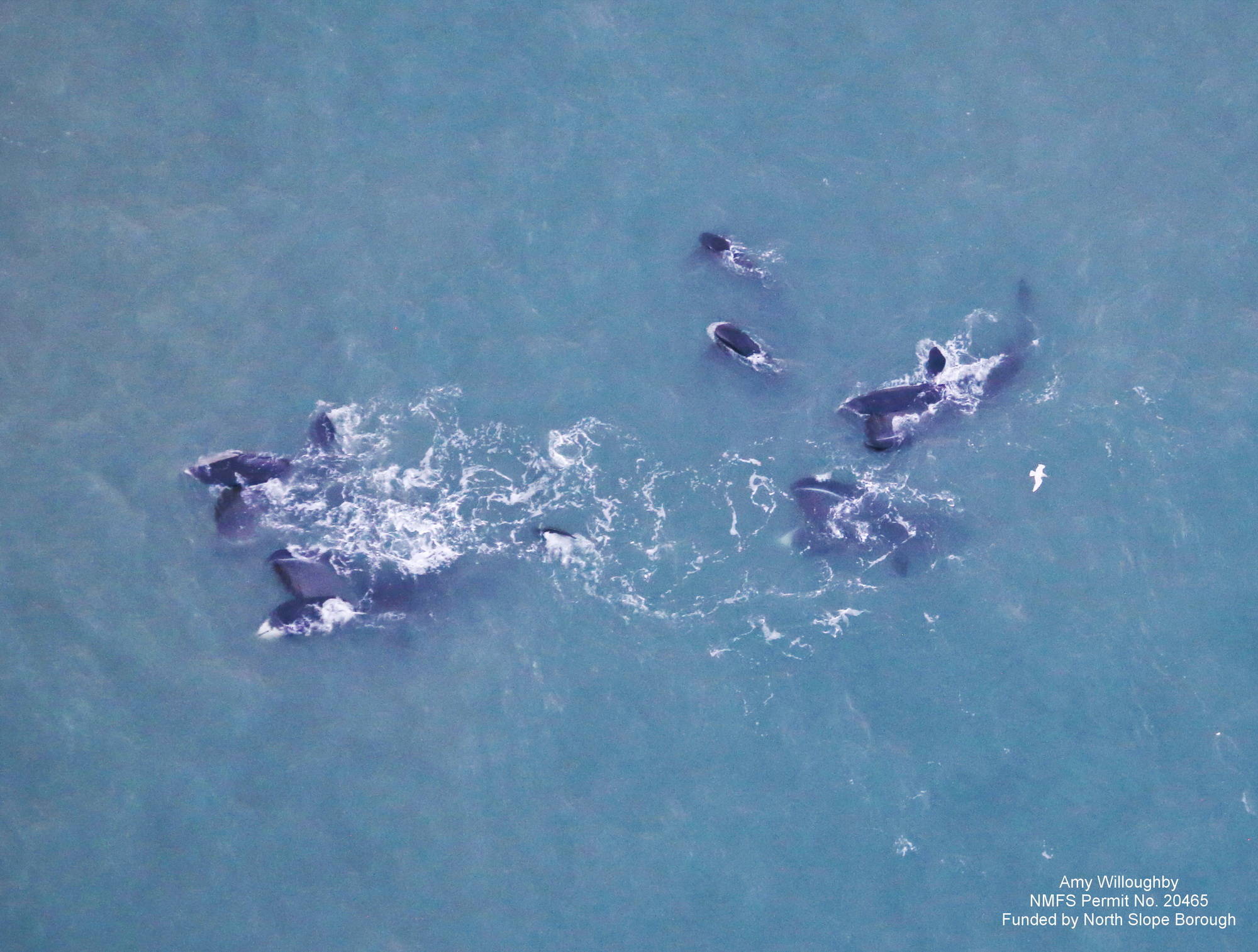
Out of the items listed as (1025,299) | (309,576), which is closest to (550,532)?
(309,576)

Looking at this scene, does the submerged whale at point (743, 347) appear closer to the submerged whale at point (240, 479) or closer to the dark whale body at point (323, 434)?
the dark whale body at point (323, 434)

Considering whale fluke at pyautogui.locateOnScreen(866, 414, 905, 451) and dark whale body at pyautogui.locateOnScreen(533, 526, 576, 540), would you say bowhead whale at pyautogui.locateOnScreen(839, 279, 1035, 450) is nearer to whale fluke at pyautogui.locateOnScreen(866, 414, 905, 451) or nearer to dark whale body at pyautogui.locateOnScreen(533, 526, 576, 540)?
whale fluke at pyautogui.locateOnScreen(866, 414, 905, 451)

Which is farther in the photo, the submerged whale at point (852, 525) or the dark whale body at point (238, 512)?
the submerged whale at point (852, 525)

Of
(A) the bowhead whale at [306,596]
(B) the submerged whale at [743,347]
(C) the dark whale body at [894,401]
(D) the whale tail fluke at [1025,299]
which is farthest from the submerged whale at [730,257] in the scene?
(A) the bowhead whale at [306,596]

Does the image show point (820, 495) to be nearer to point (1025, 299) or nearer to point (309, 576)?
point (1025, 299)

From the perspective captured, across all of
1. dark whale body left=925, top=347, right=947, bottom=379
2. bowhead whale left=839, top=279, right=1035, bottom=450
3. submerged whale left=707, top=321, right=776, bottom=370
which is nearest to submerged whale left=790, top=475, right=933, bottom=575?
bowhead whale left=839, top=279, right=1035, bottom=450
